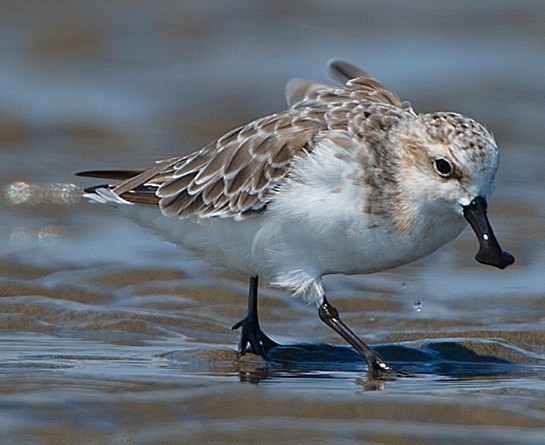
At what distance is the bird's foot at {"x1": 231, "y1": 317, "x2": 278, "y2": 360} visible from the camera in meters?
8.45

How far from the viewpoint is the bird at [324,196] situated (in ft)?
24.9

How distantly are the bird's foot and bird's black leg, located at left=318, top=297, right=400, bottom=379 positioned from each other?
1.62 ft

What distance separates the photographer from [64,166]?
13383 mm

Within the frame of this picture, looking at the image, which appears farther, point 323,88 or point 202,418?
point 323,88

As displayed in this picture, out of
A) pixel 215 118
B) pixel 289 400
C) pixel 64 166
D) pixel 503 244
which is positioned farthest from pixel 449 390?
pixel 215 118

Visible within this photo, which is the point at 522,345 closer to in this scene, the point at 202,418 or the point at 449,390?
the point at 449,390

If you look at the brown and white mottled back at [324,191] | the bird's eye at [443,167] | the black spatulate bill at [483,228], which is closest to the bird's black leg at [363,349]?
the brown and white mottled back at [324,191]

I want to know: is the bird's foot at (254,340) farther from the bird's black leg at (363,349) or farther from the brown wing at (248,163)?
the brown wing at (248,163)

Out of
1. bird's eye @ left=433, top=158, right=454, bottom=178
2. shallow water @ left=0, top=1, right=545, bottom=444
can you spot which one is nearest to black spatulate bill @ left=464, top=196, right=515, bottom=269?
bird's eye @ left=433, top=158, right=454, bottom=178

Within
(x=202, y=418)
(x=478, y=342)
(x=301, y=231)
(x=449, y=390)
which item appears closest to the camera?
(x=202, y=418)

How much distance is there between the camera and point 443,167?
7.51 m

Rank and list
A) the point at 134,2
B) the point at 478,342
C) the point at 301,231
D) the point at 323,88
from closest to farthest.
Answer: the point at 301,231, the point at 478,342, the point at 323,88, the point at 134,2

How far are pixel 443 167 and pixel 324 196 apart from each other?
2.44ft

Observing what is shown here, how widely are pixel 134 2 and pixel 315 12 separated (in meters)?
2.42
